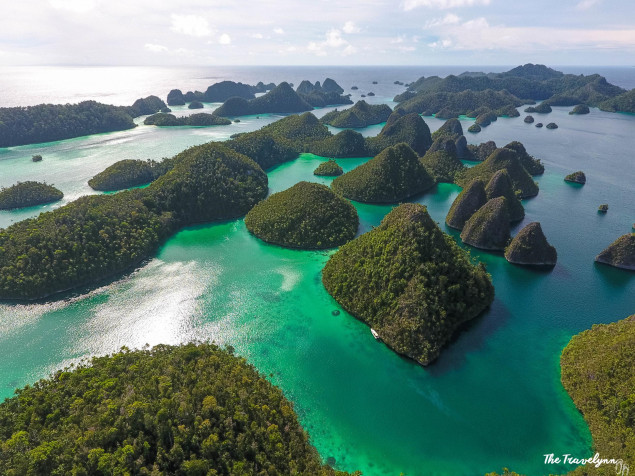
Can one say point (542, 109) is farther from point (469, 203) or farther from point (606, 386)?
point (606, 386)

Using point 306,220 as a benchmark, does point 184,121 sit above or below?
above

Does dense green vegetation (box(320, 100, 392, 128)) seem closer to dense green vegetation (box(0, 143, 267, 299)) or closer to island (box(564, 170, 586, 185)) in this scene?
dense green vegetation (box(0, 143, 267, 299))

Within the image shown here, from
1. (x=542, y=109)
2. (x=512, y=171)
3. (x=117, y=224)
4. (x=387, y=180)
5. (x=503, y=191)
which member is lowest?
(x=117, y=224)

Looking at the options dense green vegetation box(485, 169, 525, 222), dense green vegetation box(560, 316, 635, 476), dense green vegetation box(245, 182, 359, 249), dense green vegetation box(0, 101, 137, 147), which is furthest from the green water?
dense green vegetation box(0, 101, 137, 147)

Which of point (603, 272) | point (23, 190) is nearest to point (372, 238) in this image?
point (603, 272)

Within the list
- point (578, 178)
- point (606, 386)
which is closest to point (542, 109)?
point (578, 178)

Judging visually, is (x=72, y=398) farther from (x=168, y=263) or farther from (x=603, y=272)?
(x=603, y=272)
